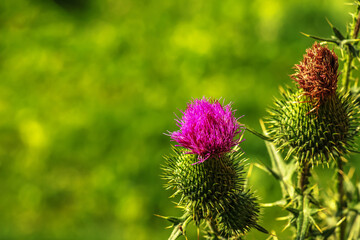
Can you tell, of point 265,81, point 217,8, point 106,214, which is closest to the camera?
point 106,214

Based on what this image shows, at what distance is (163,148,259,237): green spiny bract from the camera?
207 cm

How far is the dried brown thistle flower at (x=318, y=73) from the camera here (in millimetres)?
2018

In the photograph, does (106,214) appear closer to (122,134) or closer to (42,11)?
(122,134)

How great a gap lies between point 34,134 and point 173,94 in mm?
2001

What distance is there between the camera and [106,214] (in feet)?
16.3

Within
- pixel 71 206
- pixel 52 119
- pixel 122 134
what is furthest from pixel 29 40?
pixel 71 206

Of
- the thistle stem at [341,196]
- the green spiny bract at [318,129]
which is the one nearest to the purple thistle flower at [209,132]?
the green spiny bract at [318,129]

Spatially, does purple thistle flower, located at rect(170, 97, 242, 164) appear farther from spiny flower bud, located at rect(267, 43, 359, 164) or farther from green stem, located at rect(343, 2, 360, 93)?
green stem, located at rect(343, 2, 360, 93)

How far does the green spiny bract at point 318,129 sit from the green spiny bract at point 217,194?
300mm

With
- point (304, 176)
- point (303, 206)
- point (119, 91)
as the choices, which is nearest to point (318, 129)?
point (304, 176)

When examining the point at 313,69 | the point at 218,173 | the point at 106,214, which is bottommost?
the point at 218,173

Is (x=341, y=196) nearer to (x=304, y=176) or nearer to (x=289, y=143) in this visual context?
(x=304, y=176)

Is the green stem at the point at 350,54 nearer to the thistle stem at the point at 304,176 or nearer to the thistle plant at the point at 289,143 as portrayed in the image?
the thistle plant at the point at 289,143

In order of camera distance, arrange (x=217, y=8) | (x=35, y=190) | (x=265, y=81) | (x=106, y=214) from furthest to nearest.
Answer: (x=217, y=8) < (x=265, y=81) < (x=35, y=190) < (x=106, y=214)
